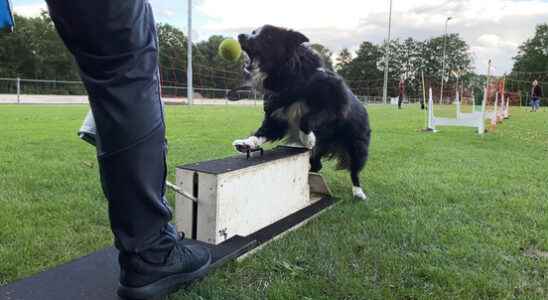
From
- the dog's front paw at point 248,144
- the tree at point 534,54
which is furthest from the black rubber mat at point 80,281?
the tree at point 534,54

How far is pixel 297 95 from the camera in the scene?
2.83m

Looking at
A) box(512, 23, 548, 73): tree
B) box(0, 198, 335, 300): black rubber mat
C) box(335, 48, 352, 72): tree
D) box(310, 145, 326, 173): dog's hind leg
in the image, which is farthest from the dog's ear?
box(335, 48, 352, 72): tree

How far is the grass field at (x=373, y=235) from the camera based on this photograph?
1.67 metres

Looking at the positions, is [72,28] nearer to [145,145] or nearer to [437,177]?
[145,145]

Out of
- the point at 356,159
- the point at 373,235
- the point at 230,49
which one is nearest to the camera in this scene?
the point at 373,235

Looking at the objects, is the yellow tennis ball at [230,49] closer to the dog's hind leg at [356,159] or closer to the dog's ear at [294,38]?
the dog's ear at [294,38]

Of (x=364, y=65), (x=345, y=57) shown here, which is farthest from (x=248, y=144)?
(x=345, y=57)

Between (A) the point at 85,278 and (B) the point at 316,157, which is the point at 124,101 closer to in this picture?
(A) the point at 85,278

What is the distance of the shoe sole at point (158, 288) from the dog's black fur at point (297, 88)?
5.25 ft

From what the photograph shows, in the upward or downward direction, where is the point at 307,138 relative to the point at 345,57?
downward

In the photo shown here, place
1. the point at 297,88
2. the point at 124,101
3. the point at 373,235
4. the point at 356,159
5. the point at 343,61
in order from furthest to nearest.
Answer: the point at 343,61 → the point at 356,159 → the point at 297,88 → the point at 373,235 → the point at 124,101

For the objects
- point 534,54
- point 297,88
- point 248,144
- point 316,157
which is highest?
point 534,54

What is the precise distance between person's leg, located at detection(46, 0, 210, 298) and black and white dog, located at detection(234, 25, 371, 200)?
150 cm

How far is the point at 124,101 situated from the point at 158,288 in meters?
0.65
